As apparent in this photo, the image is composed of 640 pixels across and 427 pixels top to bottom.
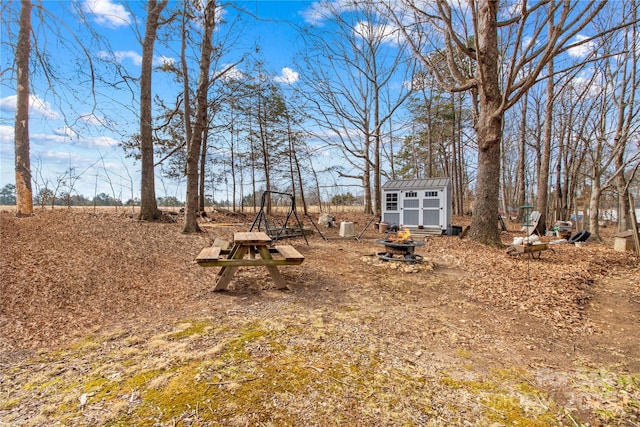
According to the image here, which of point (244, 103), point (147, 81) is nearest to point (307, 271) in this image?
point (147, 81)

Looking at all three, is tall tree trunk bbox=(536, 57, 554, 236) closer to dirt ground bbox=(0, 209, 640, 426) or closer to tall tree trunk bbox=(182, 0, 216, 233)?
dirt ground bbox=(0, 209, 640, 426)

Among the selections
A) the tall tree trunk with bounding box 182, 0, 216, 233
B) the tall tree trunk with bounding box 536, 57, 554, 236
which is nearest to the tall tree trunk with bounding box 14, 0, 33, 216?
the tall tree trunk with bounding box 182, 0, 216, 233

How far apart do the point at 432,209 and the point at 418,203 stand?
0.55 meters

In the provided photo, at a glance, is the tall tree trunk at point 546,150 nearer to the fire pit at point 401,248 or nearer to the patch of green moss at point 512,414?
the fire pit at point 401,248

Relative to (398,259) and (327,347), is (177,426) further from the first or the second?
(398,259)

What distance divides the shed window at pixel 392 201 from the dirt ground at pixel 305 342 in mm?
6627

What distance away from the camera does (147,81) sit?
7.41 meters

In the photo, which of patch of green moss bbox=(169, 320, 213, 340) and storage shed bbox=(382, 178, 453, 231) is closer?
patch of green moss bbox=(169, 320, 213, 340)

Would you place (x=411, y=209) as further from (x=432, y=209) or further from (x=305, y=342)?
(x=305, y=342)

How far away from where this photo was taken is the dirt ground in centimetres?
161

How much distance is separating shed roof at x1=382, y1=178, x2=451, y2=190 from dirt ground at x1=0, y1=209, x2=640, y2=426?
5766 millimetres

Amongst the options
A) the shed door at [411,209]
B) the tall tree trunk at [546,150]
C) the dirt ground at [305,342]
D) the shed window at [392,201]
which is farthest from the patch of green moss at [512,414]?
the tall tree trunk at [546,150]

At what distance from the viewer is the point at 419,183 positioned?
35.6 ft

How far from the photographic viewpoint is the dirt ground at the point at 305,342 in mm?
1612
